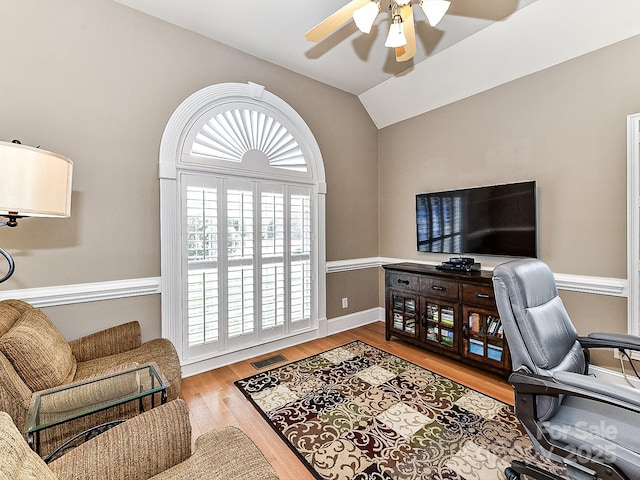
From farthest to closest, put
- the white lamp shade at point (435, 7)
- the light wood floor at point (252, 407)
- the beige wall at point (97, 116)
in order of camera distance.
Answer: the beige wall at point (97, 116)
the light wood floor at point (252, 407)
the white lamp shade at point (435, 7)

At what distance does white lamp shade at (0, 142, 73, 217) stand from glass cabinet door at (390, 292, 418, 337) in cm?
295

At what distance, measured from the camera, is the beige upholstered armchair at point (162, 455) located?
3.41 ft

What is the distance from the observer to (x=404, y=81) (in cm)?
341

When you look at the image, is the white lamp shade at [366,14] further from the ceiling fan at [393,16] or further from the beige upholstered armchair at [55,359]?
the beige upholstered armchair at [55,359]

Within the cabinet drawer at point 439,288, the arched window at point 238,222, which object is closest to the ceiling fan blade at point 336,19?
the arched window at point 238,222

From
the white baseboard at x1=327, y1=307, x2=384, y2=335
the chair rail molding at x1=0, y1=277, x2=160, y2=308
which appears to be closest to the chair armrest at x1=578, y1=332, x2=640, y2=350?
the white baseboard at x1=327, y1=307, x2=384, y2=335

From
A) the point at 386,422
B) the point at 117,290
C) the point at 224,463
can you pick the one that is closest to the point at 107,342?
the point at 117,290

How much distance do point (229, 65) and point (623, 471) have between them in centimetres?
366

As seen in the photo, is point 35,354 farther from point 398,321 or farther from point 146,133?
point 398,321

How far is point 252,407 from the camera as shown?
222 centimetres

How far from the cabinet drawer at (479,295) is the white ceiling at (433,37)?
2008mm

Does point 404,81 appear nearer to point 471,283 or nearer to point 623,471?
point 471,283

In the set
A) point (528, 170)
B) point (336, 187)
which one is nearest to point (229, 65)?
point (336, 187)

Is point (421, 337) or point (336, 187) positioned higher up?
point (336, 187)
